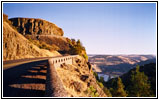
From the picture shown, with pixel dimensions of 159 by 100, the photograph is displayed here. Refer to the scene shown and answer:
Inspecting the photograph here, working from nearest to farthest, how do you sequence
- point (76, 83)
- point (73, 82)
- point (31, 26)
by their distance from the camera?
point (73, 82)
point (76, 83)
point (31, 26)

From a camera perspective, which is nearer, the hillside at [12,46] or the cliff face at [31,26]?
the hillside at [12,46]

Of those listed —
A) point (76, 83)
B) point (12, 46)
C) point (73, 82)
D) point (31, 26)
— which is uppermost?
point (31, 26)

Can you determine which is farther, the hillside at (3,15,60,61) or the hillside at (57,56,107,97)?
the hillside at (3,15,60,61)

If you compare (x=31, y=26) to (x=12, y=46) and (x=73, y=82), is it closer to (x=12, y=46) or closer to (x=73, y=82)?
(x=12, y=46)

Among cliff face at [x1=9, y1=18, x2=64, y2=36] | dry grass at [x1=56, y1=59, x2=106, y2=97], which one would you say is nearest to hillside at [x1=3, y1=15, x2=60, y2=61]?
dry grass at [x1=56, y1=59, x2=106, y2=97]

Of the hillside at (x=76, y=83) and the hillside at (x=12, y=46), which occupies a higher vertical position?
the hillside at (x=12, y=46)

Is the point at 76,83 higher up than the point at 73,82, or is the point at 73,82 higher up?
the point at 73,82

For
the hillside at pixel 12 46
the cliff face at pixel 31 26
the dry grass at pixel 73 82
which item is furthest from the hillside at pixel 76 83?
the cliff face at pixel 31 26

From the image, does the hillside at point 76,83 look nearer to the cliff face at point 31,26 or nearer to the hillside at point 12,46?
the hillside at point 12,46

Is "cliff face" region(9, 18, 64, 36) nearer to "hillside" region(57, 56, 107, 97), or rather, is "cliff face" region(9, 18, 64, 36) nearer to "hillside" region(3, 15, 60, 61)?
"hillside" region(3, 15, 60, 61)

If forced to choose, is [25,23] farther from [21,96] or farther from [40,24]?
[21,96]

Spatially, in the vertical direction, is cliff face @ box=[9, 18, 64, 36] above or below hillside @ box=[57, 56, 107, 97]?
above

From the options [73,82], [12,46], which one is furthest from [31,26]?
[73,82]

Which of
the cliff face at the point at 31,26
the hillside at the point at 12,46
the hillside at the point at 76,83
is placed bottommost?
the hillside at the point at 76,83
